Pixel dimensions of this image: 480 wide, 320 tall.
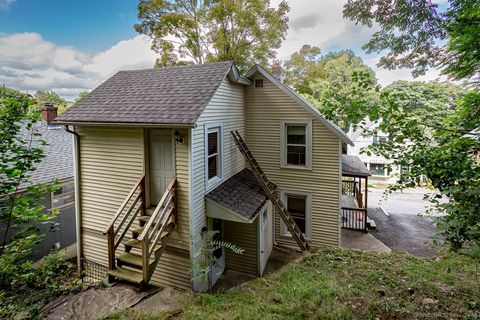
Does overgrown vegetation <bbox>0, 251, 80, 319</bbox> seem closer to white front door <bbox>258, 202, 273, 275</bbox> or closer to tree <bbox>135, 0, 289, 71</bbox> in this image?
white front door <bbox>258, 202, 273, 275</bbox>

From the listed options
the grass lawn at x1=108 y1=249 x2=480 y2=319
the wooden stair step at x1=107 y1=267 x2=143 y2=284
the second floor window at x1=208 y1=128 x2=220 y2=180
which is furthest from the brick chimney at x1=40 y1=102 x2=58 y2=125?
the grass lawn at x1=108 y1=249 x2=480 y2=319

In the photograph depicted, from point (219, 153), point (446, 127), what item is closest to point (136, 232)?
point (219, 153)

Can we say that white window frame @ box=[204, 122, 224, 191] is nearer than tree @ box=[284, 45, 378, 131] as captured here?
No

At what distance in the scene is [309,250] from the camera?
9555 millimetres

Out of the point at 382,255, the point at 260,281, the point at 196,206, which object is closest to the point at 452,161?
the point at 382,255

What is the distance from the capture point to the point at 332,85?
1003 cm

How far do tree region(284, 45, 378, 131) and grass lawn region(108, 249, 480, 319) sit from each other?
3442 millimetres

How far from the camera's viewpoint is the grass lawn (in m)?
4.24

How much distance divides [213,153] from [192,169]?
1443 millimetres

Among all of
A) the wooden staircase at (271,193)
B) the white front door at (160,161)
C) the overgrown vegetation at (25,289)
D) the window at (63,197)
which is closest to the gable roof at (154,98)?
the white front door at (160,161)

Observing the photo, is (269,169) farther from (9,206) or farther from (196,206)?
(9,206)

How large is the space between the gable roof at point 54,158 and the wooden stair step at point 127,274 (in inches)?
232

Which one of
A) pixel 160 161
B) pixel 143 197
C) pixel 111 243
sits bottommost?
pixel 111 243

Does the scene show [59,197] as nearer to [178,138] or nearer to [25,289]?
[25,289]
